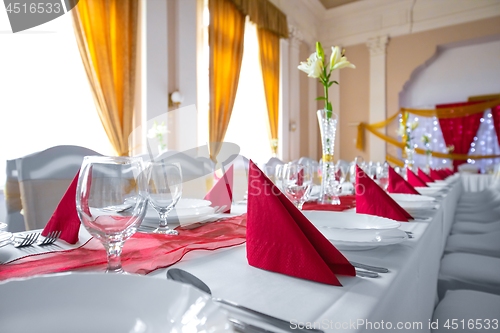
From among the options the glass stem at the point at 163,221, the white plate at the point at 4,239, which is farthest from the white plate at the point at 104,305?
the glass stem at the point at 163,221

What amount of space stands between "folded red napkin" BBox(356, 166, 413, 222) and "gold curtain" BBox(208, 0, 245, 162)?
4.02m

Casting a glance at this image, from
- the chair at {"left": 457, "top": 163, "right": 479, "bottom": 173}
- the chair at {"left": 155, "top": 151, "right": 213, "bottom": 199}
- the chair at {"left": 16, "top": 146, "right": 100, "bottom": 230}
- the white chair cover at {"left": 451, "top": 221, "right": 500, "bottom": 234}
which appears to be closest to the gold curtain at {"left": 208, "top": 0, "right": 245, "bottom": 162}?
the chair at {"left": 155, "top": 151, "right": 213, "bottom": 199}

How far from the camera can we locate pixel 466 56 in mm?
6852

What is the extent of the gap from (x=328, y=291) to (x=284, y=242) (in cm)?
10

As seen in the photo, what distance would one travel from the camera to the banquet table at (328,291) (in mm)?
367

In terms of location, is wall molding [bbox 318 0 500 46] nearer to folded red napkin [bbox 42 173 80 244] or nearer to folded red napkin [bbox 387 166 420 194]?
folded red napkin [bbox 387 166 420 194]

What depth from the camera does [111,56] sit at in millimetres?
3652

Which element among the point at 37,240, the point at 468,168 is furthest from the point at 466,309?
the point at 468,168

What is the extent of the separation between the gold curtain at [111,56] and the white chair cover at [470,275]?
320cm

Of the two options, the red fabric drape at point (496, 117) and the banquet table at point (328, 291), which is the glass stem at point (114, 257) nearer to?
the banquet table at point (328, 291)

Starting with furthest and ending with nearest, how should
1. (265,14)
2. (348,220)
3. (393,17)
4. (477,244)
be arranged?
(393,17)
(265,14)
(477,244)
(348,220)

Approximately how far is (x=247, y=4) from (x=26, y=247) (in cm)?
546

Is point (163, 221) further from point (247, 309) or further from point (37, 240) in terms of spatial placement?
point (247, 309)

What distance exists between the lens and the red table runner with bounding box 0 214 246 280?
1.67 feet
